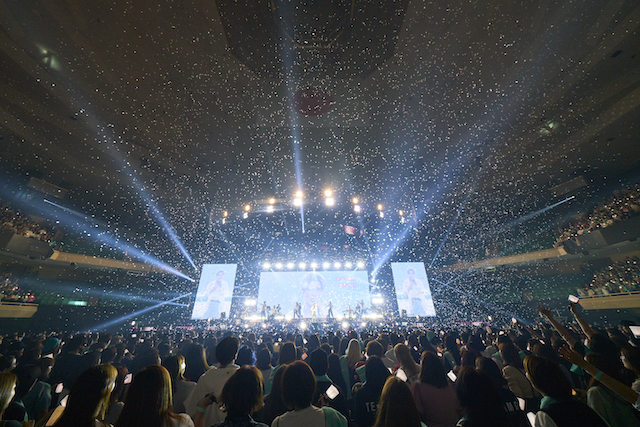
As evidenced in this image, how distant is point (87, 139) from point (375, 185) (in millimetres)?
12796

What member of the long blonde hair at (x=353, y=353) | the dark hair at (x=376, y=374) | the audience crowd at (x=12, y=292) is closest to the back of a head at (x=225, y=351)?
the dark hair at (x=376, y=374)

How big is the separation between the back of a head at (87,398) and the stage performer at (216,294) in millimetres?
19488

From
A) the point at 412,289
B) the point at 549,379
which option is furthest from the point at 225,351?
the point at 412,289

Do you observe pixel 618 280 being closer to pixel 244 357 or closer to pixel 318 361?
pixel 318 361

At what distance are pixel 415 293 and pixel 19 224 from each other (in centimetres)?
2486

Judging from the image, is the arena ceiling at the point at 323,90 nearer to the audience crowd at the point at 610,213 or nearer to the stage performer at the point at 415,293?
the audience crowd at the point at 610,213

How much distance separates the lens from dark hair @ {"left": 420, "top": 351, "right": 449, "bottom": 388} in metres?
2.46

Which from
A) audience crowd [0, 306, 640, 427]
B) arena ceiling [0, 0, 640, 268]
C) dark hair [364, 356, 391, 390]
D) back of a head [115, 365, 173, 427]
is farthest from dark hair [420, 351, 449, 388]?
arena ceiling [0, 0, 640, 268]

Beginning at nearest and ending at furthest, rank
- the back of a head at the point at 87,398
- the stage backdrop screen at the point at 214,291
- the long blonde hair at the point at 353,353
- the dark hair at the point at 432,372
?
the back of a head at the point at 87,398
the dark hair at the point at 432,372
the long blonde hair at the point at 353,353
the stage backdrop screen at the point at 214,291

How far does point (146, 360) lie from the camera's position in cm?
416

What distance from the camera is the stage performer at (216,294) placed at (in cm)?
1919

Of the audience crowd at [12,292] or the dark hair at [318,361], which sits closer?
the dark hair at [318,361]

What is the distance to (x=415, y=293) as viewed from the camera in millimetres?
19828

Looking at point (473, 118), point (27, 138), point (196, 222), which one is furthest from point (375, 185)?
point (27, 138)
